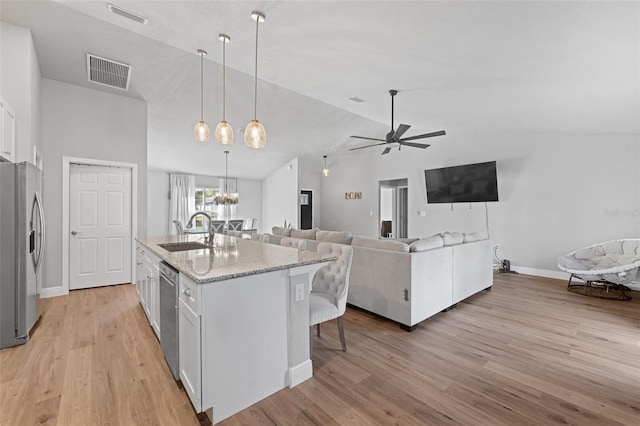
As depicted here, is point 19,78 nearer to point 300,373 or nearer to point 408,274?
point 300,373

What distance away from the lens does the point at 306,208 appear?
9836mm

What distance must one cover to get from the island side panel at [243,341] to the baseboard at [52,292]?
12.7ft

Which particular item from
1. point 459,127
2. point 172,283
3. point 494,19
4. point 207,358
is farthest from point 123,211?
point 459,127

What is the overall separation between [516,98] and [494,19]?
193 cm

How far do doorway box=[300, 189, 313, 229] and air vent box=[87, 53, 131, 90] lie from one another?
618 centimetres

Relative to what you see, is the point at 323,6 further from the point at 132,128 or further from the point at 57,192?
the point at 57,192

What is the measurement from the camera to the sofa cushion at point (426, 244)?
300cm

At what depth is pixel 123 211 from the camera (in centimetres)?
457

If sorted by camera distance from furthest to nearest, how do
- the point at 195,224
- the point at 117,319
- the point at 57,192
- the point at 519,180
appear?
the point at 195,224, the point at 519,180, the point at 57,192, the point at 117,319

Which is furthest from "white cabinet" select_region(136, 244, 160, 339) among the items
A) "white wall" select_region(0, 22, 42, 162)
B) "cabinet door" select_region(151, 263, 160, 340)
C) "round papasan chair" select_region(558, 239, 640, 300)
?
"round papasan chair" select_region(558, 239, 640, 300)

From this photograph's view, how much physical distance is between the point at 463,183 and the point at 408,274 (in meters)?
4.04

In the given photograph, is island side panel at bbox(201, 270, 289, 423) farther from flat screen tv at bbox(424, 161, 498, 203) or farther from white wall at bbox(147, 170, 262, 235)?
white wall at bbox(147, 170, 262, 235)

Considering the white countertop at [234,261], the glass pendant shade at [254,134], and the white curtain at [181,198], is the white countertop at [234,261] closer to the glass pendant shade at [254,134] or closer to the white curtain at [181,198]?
the glass pendant shade at [254,134]

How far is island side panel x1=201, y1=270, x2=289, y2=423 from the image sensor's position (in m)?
1.60
